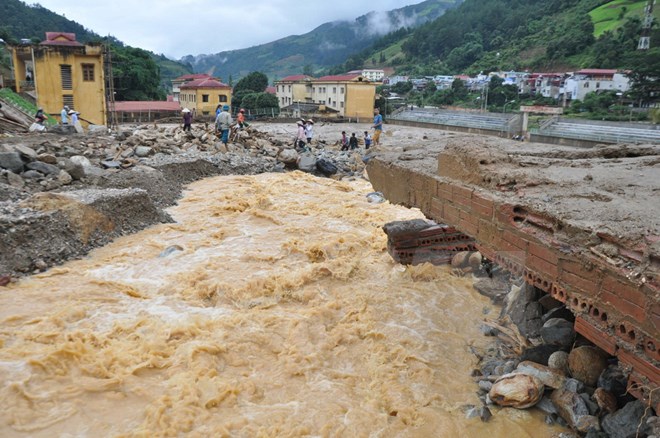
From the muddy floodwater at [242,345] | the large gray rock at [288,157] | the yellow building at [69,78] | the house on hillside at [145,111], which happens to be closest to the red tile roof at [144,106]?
the house on hillside at [145,111]

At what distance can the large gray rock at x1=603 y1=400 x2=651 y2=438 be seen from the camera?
3.73 m

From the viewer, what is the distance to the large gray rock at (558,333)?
16.7 feet

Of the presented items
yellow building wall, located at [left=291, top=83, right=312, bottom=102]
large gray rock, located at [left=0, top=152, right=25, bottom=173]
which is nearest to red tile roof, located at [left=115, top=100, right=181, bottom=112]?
yellow building wall, located at [left=291, top=83, right=312, bottom=102]

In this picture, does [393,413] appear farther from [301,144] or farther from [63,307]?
[301,144]

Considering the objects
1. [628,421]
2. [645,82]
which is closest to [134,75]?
[645,82]

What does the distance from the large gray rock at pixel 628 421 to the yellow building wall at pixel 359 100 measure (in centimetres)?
4052

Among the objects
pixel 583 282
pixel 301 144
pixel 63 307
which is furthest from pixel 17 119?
pixel 583 282

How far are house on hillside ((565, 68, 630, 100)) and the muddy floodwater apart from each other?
1544 inches

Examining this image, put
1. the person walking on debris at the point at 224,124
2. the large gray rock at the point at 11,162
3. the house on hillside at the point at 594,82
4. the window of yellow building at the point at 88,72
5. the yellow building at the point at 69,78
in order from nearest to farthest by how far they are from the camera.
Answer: the large gray rock at the point at 11,162 < the person walking on debris at the point at 224,124 < the yellow building at the point at 69,78 < the window of yellow building at the point at 88,72 < the house on hillside at the point at 594,82

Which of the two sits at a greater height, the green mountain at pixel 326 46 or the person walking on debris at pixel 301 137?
the green mountain at pixel 326 46

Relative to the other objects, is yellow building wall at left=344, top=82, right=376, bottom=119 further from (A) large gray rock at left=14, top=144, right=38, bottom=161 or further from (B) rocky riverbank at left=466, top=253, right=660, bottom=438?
(B) rocky riverbank at left=466, top=253, right=660, bottom=438

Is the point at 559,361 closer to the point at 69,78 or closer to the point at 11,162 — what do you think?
the point at 11,162

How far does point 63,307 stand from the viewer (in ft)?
21.6

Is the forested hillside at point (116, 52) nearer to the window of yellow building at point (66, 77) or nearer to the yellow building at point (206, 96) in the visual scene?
the window of yellow building at point (66, 77)
